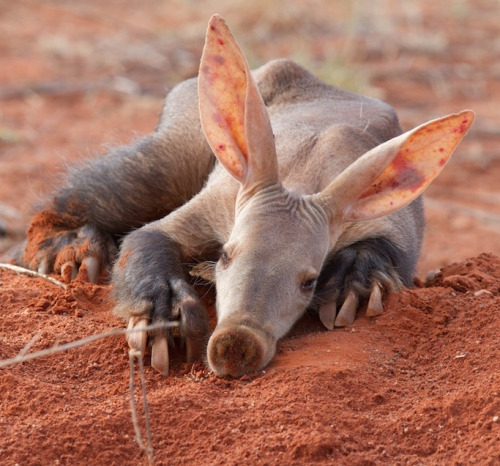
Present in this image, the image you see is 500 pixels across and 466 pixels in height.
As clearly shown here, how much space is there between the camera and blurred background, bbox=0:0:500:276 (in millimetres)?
8586

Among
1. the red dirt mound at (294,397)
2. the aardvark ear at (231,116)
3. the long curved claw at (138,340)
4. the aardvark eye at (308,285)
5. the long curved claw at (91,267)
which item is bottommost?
the red dirt mound at (294,397)

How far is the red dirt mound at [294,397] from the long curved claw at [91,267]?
779 millimetres

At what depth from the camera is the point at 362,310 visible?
4.54m

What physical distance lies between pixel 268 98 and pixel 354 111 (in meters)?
0.63

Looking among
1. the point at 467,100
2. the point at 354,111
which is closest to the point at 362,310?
the point at 354,111

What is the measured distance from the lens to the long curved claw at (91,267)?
5.34 metres

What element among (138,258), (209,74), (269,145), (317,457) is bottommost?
(317,457)

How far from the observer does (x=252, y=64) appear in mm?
10430

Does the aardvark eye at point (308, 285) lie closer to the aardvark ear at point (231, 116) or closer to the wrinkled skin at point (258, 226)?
the wrinkled skin at point (258, 226)

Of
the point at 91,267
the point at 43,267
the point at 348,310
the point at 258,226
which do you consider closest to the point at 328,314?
the point at 348,310

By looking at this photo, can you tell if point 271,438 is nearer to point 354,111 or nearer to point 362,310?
point 362,310

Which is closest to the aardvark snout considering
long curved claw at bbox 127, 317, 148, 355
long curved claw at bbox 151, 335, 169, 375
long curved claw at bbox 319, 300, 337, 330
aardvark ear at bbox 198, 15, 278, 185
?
long curved claw at bbox 151, 335, 169, 375

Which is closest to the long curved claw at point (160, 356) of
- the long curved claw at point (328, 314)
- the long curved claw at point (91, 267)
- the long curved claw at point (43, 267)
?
the long curved claw at point (328, 314)

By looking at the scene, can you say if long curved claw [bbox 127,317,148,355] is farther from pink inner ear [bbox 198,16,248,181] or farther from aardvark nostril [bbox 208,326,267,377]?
pink inner ear [bbox 198,16,248,181]
